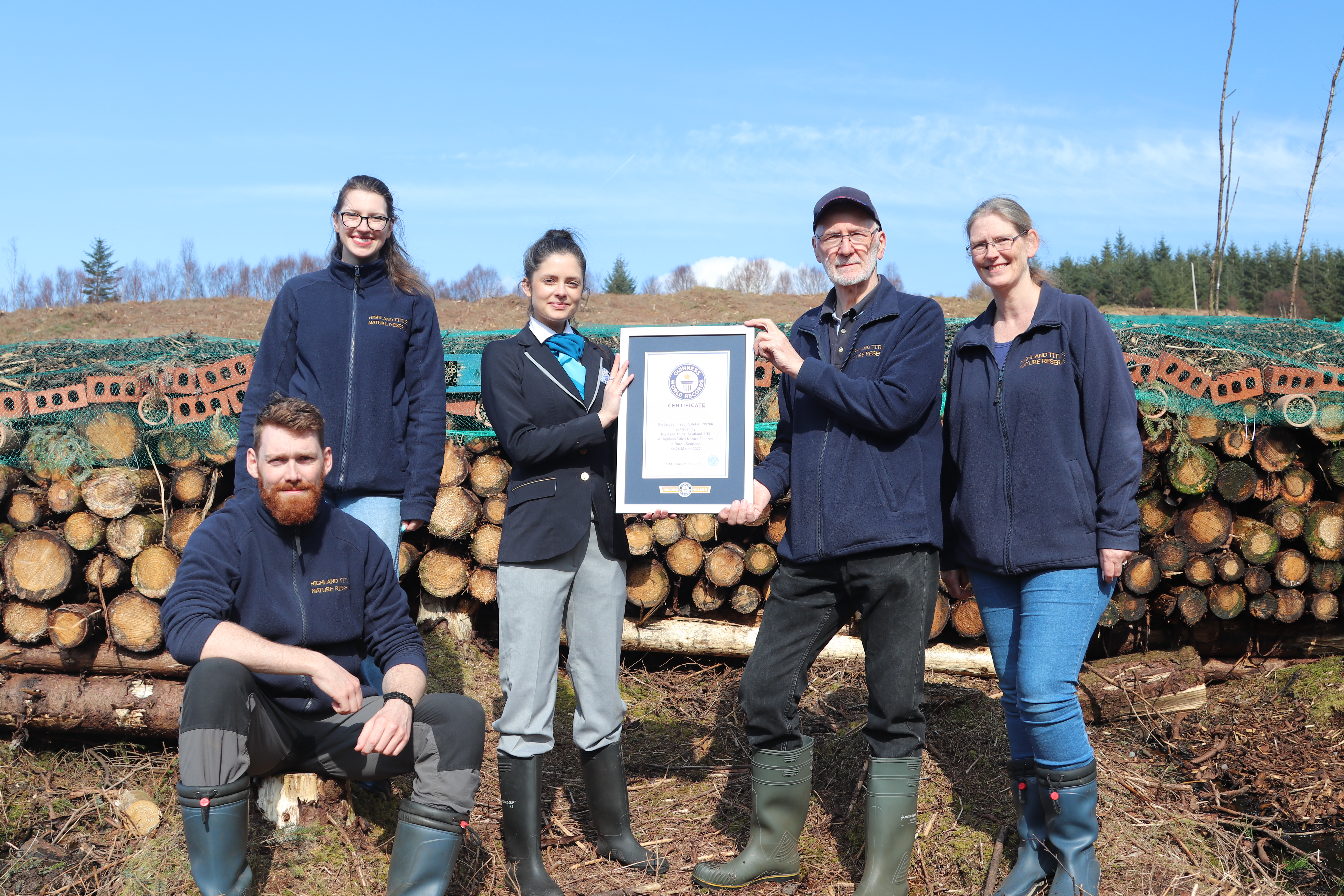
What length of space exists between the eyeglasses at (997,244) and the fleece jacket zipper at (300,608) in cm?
244

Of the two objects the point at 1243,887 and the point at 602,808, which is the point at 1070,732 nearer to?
the point at 1243,887

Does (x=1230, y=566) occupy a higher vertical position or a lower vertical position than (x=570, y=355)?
lower

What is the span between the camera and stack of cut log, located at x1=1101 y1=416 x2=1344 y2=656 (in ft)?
17.7

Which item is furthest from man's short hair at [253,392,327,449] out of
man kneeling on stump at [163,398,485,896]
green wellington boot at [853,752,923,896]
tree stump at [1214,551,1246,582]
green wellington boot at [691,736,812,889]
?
tree stump at [1214,551,1246,582]

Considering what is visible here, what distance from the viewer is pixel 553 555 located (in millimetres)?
3188

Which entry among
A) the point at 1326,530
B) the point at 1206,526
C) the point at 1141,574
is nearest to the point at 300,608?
the point at 1141,574

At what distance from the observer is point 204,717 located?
2.56m

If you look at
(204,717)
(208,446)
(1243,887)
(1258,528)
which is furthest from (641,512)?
(1258,528)

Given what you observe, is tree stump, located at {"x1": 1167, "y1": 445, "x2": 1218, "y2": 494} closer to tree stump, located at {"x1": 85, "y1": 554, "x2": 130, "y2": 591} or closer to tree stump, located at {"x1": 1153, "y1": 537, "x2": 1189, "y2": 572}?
tree stump, located at {"x1": 1153, "y1": 537, "x2": 1189, "y2": 572}

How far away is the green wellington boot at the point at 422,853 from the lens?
8.98 feet

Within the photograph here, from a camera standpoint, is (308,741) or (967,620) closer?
(308,741)

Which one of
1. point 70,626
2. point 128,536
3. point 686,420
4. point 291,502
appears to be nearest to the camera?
point 291,502

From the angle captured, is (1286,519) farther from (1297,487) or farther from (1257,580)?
(1257,580)

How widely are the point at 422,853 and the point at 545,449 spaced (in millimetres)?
1332
